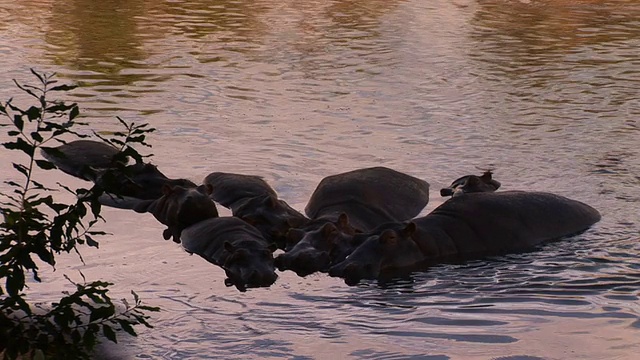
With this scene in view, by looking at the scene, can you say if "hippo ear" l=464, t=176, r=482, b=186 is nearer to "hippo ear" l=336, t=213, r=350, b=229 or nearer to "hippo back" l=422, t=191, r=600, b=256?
"hippo back" l=422, t=191, r=600, b=256

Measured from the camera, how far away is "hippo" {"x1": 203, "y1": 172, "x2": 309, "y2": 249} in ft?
24.2

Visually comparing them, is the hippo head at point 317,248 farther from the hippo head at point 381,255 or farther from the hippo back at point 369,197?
the hippo back at point 369,197

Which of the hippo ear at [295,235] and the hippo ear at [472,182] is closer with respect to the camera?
the hippo ear at [295,235]

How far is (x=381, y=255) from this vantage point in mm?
6766

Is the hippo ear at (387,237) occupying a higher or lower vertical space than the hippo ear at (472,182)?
higher

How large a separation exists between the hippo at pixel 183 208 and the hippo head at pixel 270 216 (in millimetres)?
227

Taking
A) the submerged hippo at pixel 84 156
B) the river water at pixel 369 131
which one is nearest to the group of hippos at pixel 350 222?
the river water at pixel 369 131

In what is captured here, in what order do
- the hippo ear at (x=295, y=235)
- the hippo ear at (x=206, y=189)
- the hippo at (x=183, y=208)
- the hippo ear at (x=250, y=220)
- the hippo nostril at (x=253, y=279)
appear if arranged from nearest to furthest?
the hippo nostril at (x=253, y=279) < the hippo ear at (x=295, y=235) < the hippo ear at (x=250, y=220) < the hippo at (x=183, y=208) < the hippo ear at (x=206, y=189)

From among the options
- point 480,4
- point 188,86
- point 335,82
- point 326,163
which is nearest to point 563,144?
point 326,163

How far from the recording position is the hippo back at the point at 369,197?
770 centimetres

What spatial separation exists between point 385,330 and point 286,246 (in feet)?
5.01

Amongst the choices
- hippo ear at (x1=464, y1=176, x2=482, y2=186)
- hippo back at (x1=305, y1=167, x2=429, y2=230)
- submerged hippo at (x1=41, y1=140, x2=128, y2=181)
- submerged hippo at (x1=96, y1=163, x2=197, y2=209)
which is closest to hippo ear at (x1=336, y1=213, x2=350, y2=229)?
hippo back at (x1=305, y1=167, x2=429, y2=230)

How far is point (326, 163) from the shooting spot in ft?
30.7

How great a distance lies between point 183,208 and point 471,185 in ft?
6.72
